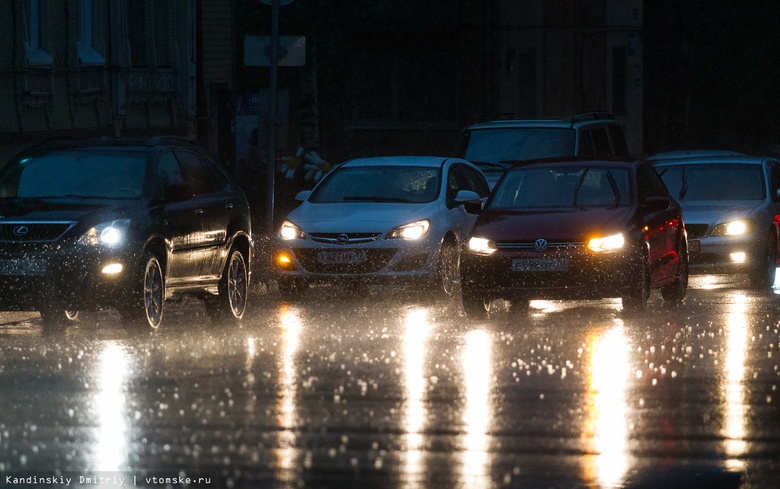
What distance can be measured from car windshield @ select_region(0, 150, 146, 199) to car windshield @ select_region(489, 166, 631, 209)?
3.99 m

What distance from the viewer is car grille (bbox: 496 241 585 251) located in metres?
17.1

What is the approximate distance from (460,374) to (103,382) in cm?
231

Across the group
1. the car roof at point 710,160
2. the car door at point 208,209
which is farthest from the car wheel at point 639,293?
the car roof at point 710,160

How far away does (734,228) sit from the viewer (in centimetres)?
2166

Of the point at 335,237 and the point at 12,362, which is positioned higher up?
the point at 335,237

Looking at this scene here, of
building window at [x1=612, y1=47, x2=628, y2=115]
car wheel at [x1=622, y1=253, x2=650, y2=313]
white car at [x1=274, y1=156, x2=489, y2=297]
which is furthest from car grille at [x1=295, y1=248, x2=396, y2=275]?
building window at [x1=612, y1=47, x2=628, y2=115]

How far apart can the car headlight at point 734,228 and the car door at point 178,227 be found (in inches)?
293

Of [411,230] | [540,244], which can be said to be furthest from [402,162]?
[540,244]

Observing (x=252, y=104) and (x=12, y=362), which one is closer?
(x=12, y=362)

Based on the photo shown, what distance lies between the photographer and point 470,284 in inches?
679

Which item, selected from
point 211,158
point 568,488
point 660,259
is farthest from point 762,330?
point 568,488

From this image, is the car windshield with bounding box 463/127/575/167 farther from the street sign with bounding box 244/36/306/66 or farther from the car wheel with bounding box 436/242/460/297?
the car wheel with bounding box 436/242/460/297

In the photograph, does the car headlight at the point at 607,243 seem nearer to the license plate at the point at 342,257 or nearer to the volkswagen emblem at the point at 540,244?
the volkswagen emblem at the point at 540,244

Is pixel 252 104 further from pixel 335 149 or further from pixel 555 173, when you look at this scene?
pixel 335 149
